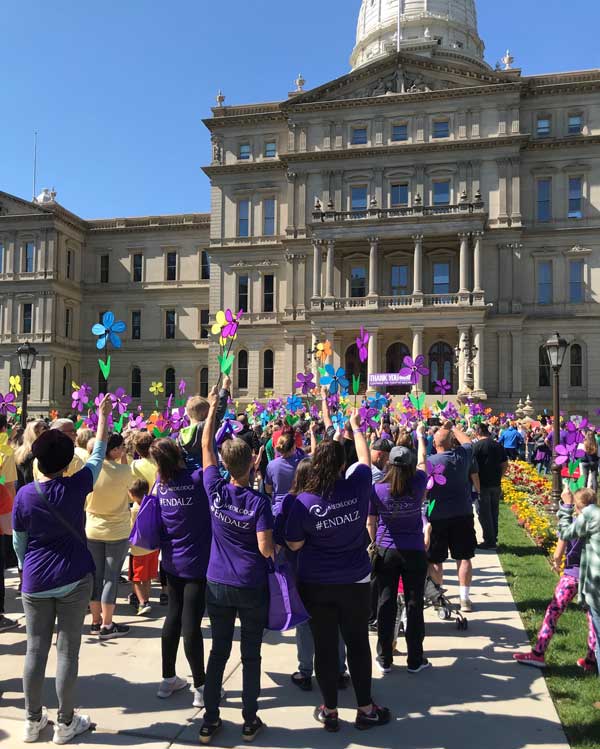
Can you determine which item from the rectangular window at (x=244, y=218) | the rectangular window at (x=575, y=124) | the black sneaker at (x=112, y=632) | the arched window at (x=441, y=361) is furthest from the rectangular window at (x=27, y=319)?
the black sneaker at (x=112, y=632)

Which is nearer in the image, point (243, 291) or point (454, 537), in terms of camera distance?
point (454, 537)

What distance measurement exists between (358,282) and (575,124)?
58.1 feet

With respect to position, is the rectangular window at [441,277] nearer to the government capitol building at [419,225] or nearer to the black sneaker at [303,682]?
the government capitol building at [419,225]

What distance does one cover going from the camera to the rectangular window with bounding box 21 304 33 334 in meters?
51.6

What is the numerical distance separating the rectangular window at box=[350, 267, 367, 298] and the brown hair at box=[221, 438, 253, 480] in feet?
127

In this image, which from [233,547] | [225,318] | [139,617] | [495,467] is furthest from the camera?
[495,467]

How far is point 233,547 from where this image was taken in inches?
182

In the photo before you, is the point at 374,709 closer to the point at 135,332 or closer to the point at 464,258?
the point at 464,258

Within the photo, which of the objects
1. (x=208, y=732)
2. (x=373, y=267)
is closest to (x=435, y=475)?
(x=208, y=732)

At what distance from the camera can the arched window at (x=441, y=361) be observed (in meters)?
40.8

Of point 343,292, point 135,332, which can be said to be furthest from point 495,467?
point 135,332

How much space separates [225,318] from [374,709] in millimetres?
5452

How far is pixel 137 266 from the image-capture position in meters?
54.0

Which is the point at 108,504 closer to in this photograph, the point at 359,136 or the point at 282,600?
the point at 282,600
